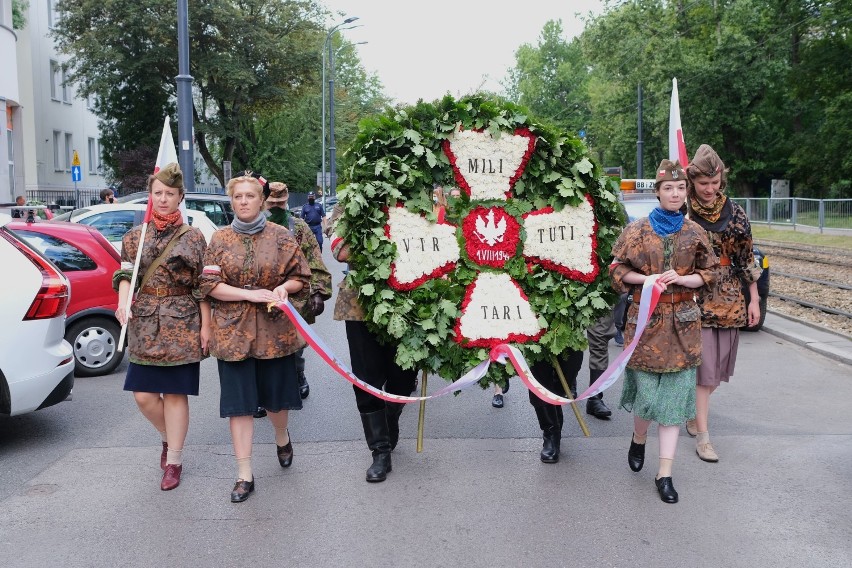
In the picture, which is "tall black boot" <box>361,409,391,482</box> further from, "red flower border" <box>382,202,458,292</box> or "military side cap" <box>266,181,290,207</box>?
"military side cap" <box>266,181,290,207</box>

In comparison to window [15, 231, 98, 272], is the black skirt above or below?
below

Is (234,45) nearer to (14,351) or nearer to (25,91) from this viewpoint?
(25,91)

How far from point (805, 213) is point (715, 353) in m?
31.5

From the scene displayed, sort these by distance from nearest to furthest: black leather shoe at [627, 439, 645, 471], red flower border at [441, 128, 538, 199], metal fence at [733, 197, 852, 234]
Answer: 1. red flower border at [441, 128, 538, 199]
2. black leather shoe at [627, 439, 645, 471]
3. metal fence at [733, 197, 852, 234]

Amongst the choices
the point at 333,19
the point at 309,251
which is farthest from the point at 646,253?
the point at 333,19

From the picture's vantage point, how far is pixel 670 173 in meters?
5.04

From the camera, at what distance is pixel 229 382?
5.04 m

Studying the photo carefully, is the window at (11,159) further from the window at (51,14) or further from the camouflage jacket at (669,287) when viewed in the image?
the camouflage jacket at (669,287)

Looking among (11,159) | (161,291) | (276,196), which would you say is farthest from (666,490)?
(11,159)

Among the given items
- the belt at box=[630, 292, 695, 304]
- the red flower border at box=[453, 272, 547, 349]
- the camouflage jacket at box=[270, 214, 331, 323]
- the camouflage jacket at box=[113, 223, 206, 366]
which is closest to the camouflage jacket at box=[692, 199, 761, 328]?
the belt at box=[630, 292, 695, 304]

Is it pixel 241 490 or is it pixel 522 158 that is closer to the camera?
pixel 241 490

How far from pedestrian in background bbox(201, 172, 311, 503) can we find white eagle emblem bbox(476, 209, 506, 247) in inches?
41.9

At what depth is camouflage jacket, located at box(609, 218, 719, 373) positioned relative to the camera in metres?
5.04

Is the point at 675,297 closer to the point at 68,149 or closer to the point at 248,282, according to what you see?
the point at 248,282
